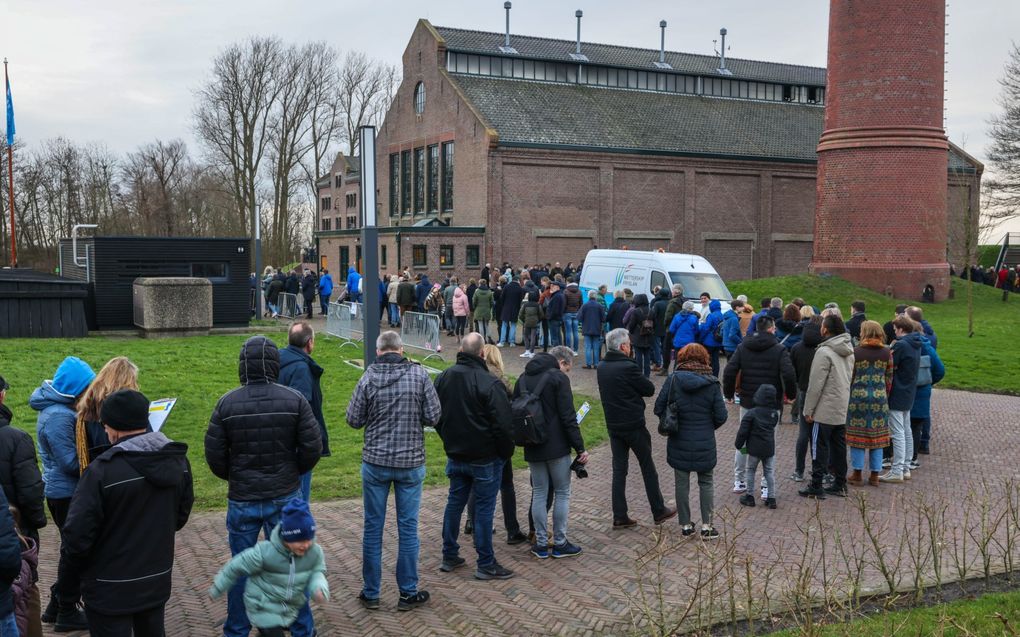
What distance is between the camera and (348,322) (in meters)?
21.4

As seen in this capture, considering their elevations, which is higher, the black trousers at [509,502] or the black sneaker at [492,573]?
the black trousers at [509,502]

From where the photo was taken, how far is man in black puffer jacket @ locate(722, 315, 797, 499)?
9352mm

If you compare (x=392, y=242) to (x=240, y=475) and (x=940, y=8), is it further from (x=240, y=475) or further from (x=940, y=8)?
(x=240, y=475)

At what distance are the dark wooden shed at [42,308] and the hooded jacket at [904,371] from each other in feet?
59.2

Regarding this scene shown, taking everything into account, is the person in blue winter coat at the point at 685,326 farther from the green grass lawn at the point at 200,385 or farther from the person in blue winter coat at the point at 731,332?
the green grass lawn at the point at 200,385

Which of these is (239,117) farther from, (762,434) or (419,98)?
(762,434)

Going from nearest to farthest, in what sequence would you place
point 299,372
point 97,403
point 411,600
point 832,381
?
1. point 97,403
2. point 411,600
3. point 299,372
4. point 832,381

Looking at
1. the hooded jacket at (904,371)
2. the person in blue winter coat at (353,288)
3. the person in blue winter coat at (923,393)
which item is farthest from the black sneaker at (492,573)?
the person in blue winter coat at (353,288)

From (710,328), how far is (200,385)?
8.74 metres

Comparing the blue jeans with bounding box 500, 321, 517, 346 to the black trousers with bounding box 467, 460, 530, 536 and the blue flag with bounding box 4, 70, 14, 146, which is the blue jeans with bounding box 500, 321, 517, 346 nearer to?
the black trousers with bounding box 467, 460, 530, 536

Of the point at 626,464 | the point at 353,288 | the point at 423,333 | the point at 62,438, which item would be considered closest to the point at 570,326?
the point at 423,333

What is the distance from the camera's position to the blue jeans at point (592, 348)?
18.5m

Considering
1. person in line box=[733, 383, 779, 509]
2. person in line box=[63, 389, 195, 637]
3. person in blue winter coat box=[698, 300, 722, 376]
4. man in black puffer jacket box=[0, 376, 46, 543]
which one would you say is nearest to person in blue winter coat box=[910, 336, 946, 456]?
person in line box=[733, 383, 779, 509]

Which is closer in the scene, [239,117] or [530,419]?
[530,419]
